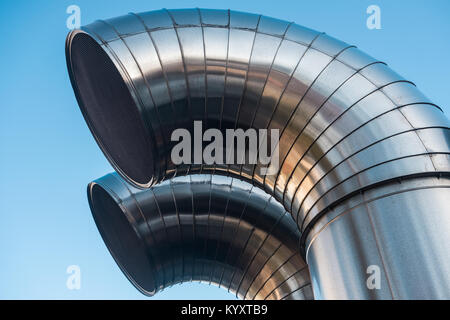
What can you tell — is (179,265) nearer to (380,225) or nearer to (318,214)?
(318,214)

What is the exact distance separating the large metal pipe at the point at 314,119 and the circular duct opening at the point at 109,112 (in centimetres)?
35

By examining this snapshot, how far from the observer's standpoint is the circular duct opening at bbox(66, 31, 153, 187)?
655 centimetres

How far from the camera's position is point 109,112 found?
690cm

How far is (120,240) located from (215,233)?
2.22 m

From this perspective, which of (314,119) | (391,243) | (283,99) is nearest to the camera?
(391,243)

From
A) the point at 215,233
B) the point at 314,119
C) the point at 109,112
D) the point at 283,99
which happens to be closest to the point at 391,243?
the point at 314,119

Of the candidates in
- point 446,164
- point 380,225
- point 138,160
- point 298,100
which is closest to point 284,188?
point 298,100

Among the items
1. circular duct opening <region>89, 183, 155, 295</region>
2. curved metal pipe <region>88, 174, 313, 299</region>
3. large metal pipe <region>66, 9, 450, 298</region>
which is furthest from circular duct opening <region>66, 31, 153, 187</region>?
circular duct opening <region>89, 183, 155, 295</region>

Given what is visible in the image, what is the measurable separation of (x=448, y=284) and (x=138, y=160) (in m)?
4.57

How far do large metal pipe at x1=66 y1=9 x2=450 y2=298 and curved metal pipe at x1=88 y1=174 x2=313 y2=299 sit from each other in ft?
5.92

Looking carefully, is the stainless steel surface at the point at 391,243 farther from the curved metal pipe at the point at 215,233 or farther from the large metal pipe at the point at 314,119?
the curved metal pipe at the point at 215,233

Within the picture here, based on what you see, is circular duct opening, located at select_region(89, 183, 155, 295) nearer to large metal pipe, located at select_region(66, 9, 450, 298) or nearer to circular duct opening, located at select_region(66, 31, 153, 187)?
circular duct opening, located at select_region(66, 31, 153, 187)

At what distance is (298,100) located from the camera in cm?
521

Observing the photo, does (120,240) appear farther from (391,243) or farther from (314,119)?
(391,243)
